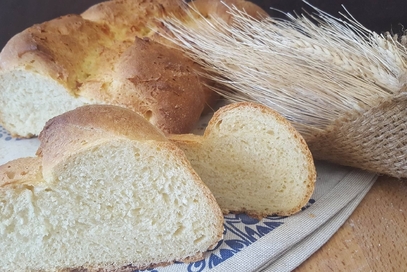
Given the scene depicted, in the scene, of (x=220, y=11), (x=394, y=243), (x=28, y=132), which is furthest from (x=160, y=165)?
(x=220, y=11)

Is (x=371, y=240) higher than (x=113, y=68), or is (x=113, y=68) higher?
(x=113, y=68)

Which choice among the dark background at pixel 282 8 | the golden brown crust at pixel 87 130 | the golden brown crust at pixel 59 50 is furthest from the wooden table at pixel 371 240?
the dark background at pixel 282 8

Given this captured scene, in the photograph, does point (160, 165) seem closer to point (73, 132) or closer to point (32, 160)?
point (73, 132)

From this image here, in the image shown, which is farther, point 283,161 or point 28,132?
A: point 28,132

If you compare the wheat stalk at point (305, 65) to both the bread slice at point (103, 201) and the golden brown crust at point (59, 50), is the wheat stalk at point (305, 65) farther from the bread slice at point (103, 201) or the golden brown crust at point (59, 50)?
the bread slice at point (103, 201)

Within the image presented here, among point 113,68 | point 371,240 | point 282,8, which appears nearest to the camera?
point 371,240

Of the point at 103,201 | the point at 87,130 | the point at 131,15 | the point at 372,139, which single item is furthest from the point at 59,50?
the point at 372,139

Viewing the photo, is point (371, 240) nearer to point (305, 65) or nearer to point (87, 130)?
point (305, 65)
